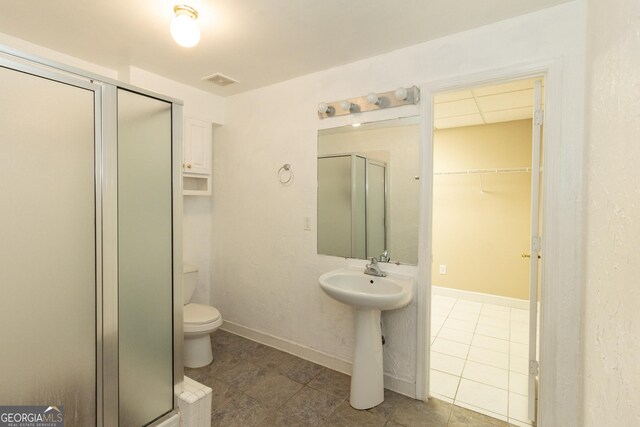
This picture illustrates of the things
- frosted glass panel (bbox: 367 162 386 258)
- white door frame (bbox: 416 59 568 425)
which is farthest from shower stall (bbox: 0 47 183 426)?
white door frame (bbox: 416 59 568 425)

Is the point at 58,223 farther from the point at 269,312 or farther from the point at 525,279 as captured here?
the point at 525,279

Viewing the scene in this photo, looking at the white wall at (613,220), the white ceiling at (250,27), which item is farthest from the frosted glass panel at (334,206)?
the white wall at (613,220)

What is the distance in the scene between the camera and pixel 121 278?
120 centimetres

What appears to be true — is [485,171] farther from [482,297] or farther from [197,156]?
[197,156]

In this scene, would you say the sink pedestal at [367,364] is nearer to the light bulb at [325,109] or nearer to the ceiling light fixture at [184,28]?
the light bulb at [325,109]

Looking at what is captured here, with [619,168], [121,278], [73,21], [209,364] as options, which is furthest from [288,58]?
[209,364]

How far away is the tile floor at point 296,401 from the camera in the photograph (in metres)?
1.88

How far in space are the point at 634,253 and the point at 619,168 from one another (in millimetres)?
282

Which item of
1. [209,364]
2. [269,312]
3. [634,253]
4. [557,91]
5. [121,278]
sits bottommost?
[209,364]

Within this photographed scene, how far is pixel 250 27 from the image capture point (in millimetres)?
1865

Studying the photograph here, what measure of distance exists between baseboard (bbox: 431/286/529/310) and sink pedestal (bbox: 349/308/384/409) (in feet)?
8.73

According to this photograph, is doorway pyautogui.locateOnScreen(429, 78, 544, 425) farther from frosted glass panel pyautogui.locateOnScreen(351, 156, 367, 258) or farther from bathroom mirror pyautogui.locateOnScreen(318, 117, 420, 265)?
frosted glass panel pyautogui.locateOnScreen(351, 156, 367, 258)

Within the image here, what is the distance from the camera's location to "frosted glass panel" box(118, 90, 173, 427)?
1.21 meters

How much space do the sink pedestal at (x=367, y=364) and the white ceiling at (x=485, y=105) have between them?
1710mm
